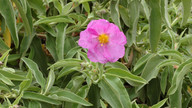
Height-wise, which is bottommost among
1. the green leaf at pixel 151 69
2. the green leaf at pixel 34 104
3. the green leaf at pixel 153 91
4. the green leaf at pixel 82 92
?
the green leaf at pixel 153 91

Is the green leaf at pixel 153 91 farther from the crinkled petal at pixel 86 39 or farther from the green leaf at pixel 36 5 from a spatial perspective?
the green leaf at pixel 36 5

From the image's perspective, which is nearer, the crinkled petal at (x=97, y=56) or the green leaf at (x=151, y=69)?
the crinkled petal at (x=97, y=56)

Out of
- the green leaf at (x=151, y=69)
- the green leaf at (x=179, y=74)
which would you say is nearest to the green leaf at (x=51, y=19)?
the green leaf at (x=151, y=69)

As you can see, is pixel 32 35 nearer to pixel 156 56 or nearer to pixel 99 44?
pixel 99 44

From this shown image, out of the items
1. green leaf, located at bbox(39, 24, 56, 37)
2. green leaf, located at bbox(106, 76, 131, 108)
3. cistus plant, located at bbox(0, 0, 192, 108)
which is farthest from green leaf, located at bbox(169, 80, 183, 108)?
green leaf, located at bbox(39, 24, 56, 37)

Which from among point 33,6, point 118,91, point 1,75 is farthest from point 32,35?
point 118,91

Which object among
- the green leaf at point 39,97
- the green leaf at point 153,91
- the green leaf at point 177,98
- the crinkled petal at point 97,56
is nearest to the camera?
the crinkled petal at point 97,56

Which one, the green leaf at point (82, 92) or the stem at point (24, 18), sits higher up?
the stem at point (24, 18)

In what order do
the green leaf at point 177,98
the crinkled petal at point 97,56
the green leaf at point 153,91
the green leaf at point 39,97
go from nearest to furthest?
1. the crinkled petal at point 97,56
2. the green leaf at point 39,97
3. the green leaf at point 177,98
4. the green leaf at point 153,91
